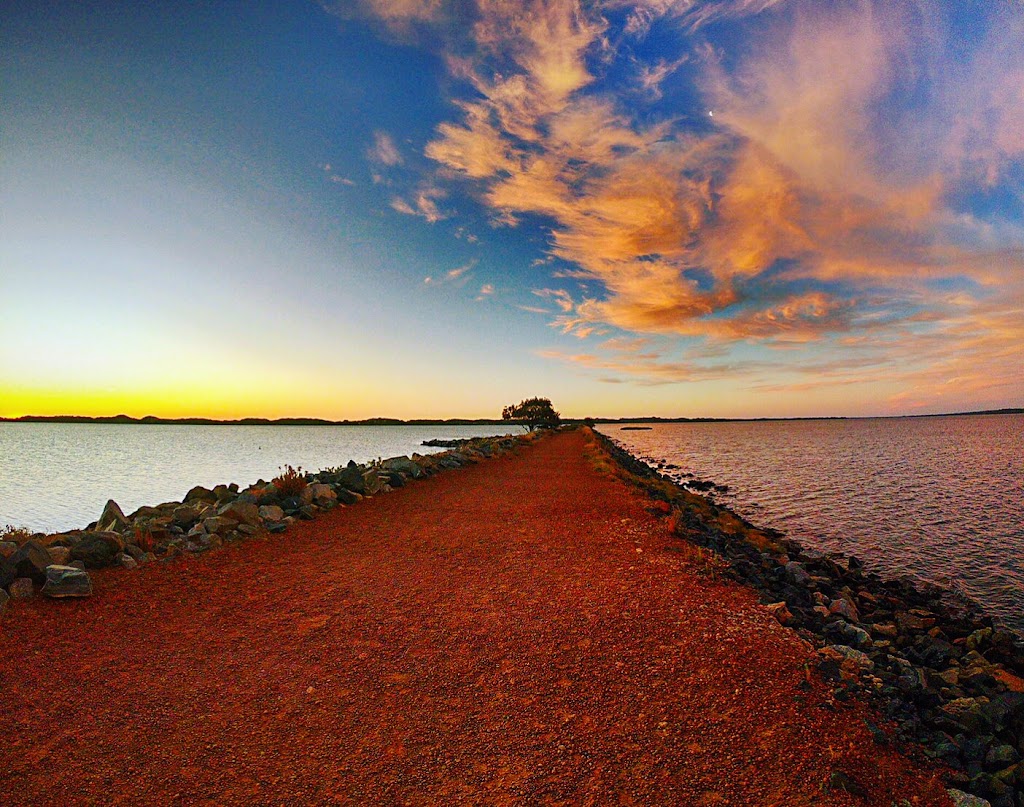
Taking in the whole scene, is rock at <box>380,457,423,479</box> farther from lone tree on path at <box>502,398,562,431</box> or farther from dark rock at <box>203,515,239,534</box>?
→ lone tree on path at <box>502,398,562,431</box>

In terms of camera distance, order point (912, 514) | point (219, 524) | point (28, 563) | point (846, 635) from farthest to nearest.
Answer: point (912, 514) < point (219, 524) < point (28, 563) < point (846, 635)

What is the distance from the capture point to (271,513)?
11.6 m

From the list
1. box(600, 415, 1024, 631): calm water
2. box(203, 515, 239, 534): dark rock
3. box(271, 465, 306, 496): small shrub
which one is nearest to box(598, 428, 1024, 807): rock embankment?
box(600, 415, 1024, 631): calm water

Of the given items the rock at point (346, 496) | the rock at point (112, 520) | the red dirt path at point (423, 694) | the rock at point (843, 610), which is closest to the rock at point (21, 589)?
the red dirt path at point (423, 694)

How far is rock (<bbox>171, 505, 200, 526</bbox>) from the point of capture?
10742 mm

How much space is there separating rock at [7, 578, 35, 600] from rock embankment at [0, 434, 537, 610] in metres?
0.01

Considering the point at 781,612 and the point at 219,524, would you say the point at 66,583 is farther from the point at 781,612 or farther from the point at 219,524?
the point at 781,612

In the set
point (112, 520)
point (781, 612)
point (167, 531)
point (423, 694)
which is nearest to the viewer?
point (423, 694)

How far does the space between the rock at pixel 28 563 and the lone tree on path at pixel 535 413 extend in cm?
9760

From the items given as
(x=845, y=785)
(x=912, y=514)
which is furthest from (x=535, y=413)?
(x=845, y=785)

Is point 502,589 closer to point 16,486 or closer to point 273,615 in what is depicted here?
point 273,615

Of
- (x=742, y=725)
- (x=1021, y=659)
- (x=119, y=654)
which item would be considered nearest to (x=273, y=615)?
(x=119, y=654)

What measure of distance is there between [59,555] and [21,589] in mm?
912

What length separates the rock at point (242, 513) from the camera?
425 inches
